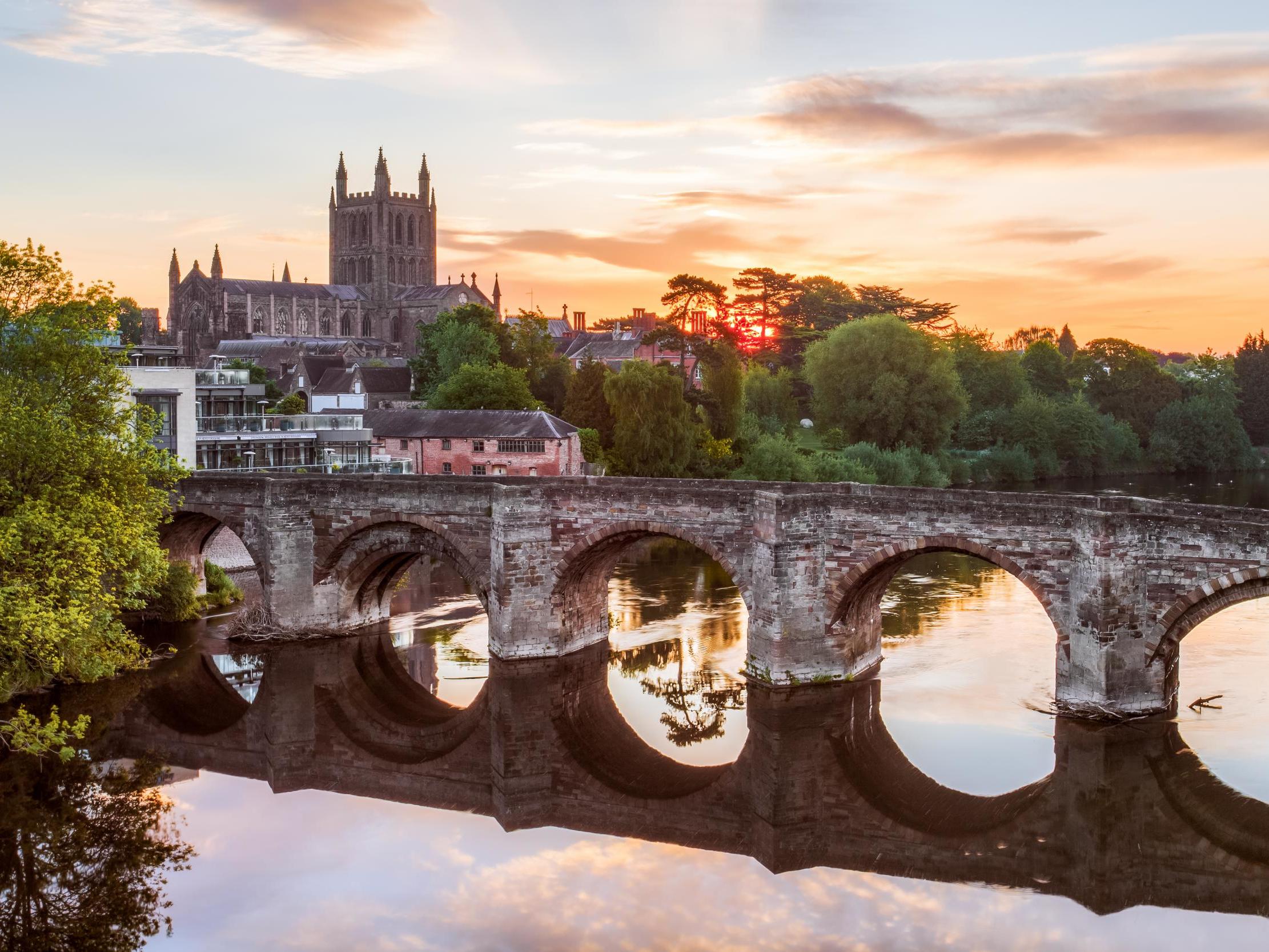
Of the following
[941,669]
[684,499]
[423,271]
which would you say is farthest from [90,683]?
[423,271]

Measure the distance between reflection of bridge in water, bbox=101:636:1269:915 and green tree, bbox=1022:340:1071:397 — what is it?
76.1m

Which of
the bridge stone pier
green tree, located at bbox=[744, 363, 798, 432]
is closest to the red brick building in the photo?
the bridge stone pier

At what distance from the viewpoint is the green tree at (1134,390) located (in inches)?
3718

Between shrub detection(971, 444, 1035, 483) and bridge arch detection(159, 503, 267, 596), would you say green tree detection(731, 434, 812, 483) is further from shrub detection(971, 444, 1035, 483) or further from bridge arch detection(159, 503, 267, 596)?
bridge arch detection(159, 503, 267, 596)

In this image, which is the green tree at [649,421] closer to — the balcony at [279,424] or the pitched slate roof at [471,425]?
the pitched slate roof at [471,425]

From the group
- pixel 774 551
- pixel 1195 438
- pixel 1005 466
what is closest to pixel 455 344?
pixel 1005 466

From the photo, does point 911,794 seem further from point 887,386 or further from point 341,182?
point 341,182

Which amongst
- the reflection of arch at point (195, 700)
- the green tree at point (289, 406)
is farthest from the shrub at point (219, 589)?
the green tree at point (289, 406)

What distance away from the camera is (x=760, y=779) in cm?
2462

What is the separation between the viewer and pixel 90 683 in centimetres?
3084

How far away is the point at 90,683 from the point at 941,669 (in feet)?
73.0

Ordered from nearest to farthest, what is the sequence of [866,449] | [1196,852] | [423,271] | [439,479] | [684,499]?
1. [1196,852]
2. [684,499]
3. [439,479]
4. [866,449]
5. [423,271]

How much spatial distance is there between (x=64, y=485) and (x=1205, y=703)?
86.7 feet

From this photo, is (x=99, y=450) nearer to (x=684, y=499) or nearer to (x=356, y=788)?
(x=356, y=788)
